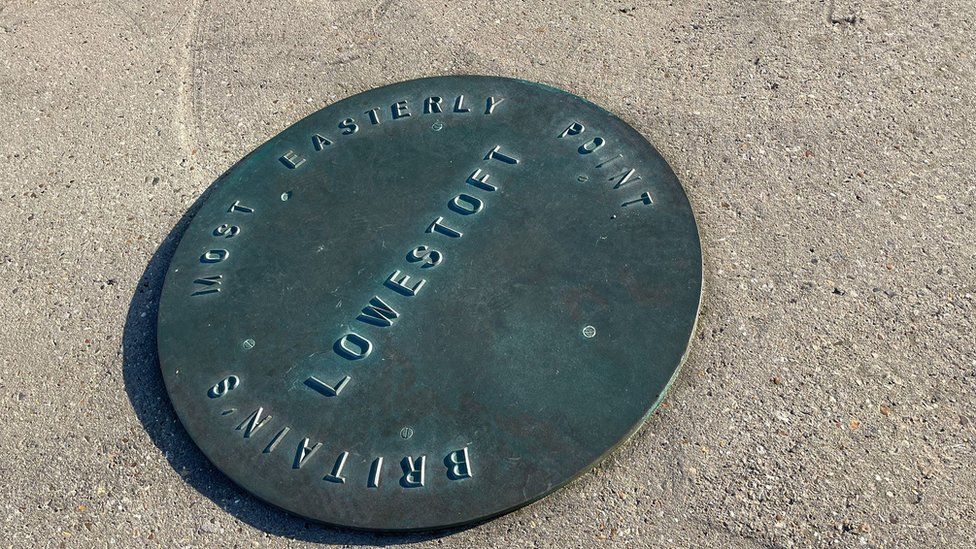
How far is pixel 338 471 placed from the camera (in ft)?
8.75

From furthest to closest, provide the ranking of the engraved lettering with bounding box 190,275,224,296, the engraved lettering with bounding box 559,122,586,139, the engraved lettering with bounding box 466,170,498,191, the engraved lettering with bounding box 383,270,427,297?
the engraved lettering with bounding box 559,122,586,139, the engraved lettering with bounding box 466,170,498,191, the engraved lettering with bounding box 190,275,224,296, the engraved lettering with bounding box 383,270,427,297

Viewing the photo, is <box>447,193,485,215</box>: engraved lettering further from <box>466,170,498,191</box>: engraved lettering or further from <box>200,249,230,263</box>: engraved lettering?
<box>200,249,230,263</box>: engraved lettering

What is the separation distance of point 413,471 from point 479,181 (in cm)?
115

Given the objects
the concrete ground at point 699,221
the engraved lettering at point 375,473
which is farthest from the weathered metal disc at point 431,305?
the concrete ground at point 699,221

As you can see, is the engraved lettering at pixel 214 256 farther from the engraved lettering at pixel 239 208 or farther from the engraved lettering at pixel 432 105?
the engraved lettering at pixel 432 105

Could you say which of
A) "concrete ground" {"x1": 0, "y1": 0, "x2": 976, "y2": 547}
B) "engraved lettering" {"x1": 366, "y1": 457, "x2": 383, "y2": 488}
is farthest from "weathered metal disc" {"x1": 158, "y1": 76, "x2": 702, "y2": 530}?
"concrete ground" {"x1": 0, "y1": 0, "x2": 976, "y2": 547}

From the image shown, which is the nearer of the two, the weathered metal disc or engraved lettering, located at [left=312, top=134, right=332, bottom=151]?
the weathered metal disc

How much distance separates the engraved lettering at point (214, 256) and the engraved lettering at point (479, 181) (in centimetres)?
92

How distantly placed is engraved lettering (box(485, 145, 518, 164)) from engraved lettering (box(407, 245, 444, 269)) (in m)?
0.48

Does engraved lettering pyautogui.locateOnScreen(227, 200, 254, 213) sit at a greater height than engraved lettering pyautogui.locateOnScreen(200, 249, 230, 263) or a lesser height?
greater

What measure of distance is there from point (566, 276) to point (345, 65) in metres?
1.63

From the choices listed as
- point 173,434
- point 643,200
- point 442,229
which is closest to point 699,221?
point 643,200

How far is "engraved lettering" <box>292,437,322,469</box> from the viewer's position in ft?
8.87

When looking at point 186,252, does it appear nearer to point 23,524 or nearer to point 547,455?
point 23,524
